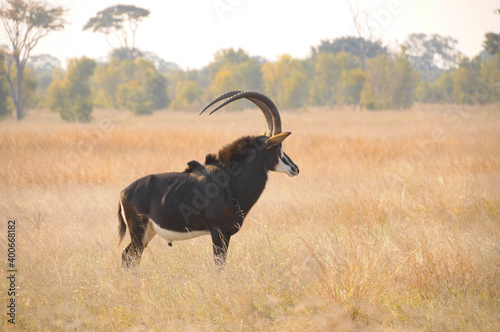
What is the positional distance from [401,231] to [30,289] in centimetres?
421

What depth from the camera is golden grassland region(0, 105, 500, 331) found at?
402 cm

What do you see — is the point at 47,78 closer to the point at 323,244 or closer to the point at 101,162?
the point at 101,162

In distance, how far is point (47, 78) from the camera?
71938mm

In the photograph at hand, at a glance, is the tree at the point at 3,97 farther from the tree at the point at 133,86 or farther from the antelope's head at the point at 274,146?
the antelope's head at the point at 274,146

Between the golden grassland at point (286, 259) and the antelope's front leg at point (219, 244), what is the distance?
9 cm

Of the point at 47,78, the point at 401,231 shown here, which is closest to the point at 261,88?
the point at 47,78

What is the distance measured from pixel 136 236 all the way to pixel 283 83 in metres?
43.7

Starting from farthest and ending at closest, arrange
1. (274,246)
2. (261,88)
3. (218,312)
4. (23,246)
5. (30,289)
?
(261,88) → (23,246) → (274,246) → (30,289) → (218,312)

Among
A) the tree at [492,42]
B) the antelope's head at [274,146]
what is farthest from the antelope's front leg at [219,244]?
the tree at [492,42]

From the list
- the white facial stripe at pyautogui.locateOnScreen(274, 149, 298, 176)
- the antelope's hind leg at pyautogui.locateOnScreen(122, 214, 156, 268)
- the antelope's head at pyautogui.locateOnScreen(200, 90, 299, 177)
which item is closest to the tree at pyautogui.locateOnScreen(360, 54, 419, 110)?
the antelope's head at pyautogui.locateOnScreen(200, 90, 299, 177)

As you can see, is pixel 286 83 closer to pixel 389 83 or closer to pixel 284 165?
pixel 389 83

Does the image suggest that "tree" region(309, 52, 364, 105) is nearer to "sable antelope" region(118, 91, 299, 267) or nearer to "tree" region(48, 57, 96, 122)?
"tree" region(48, 57, 96, 122)

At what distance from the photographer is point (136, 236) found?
4684mm

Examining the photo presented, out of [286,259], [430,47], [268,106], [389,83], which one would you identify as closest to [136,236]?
[286,259]
